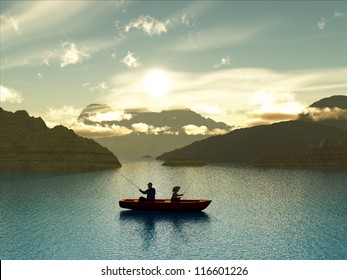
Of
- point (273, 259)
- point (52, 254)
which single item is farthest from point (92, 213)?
point (273, 259)

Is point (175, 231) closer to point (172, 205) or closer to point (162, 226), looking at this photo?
point (162, 226)

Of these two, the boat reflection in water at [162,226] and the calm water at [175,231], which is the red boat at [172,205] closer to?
the boat reflection in water at [162,226]

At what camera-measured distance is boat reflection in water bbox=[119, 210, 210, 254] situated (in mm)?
45491

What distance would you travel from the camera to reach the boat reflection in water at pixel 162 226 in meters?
45.5

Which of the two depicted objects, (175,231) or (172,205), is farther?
(172,205)

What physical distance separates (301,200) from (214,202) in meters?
21.8

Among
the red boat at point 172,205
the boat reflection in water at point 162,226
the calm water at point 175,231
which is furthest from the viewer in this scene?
the red boat at point 172,205

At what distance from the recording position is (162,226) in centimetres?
5459

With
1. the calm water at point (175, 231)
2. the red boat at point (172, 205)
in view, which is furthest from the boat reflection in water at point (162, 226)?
the red boat at point (172, 205)

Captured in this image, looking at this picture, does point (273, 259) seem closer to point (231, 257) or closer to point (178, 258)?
point (231, 257)

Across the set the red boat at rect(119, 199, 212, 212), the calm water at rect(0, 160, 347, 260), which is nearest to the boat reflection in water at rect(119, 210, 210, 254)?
the calm water at rect(0, 160, 347, 260)

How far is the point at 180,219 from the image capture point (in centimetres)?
5941

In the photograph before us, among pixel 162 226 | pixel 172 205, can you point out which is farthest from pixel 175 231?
pixel 172 205

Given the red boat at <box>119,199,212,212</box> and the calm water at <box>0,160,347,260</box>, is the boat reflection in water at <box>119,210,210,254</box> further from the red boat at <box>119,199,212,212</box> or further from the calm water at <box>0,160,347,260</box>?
the red boat at <box>119,199,212,212</box>
